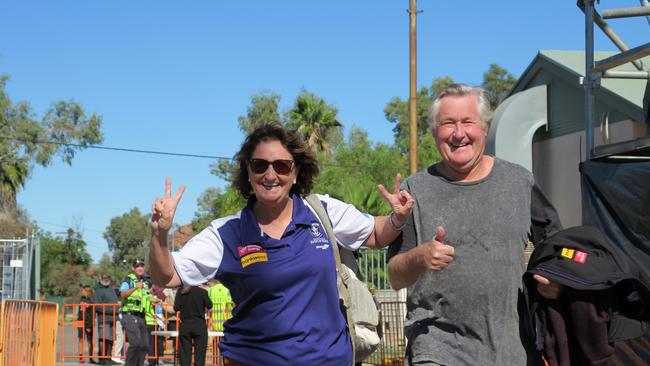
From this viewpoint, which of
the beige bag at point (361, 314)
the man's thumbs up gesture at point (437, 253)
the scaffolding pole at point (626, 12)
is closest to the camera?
the man's thumbs up gesture at point (437, 253)

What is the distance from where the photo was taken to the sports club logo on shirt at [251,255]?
4285 millimetres

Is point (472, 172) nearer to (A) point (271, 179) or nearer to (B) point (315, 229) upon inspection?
(B) point (315, 229)

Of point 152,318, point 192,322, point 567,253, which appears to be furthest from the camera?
point 152,318

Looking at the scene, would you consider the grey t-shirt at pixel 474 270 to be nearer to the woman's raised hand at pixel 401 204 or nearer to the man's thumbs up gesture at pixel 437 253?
the woman's raised hand at pixel 401 204

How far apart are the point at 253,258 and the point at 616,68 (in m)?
9.07

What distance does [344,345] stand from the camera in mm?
4348

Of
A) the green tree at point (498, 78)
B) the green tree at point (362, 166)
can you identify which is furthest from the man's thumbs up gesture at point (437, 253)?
the green tree at point (498, 78)

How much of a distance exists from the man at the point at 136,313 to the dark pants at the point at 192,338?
1.32 metres

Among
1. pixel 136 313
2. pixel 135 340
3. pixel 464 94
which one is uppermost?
pixel 464 94

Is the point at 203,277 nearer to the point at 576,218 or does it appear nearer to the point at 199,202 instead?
the point at 576,218

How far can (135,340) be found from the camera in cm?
1602

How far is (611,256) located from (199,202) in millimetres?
82763

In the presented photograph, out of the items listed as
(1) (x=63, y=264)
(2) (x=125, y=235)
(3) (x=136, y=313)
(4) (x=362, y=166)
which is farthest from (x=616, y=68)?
(2) (x=125, y=235)

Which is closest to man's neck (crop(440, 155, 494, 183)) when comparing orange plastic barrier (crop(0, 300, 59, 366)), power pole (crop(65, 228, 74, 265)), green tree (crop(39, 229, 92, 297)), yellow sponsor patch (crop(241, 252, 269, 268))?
yellow sponsor patch (crop(241, 252, 269, 268))
